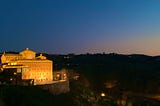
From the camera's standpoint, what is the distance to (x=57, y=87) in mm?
62906

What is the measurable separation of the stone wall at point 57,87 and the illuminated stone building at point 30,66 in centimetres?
371

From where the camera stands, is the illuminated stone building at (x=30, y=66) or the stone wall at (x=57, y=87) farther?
the illuminated stone building at (x=30, y=66)

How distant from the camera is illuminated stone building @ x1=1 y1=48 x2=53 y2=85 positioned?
67.1m

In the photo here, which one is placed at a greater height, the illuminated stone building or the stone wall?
the illuminated stone building

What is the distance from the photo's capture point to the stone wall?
59.9 meters

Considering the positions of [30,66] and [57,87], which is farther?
[30,66]

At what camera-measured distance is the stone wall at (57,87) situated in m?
59.9

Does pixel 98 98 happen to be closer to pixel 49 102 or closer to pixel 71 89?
pixel 71 89

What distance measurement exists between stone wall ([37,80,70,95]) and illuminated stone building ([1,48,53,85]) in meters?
3.71

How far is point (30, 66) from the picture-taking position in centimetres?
6981

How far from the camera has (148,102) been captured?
89125 mm

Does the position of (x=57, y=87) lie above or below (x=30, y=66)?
below

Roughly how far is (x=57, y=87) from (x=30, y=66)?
986 cm

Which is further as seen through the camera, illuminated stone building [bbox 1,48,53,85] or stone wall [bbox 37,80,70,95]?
illuminated stone building [bbox 1,48,53,85]
